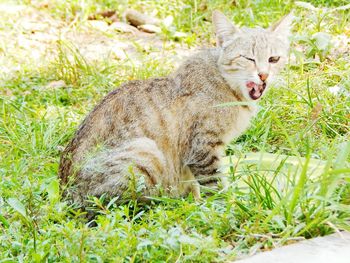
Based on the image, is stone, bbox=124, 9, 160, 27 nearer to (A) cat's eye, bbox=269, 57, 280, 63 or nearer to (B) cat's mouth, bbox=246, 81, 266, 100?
(A) cat's eye, bbox=269, 57, 280, 63

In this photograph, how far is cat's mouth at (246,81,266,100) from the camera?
463 centimetres

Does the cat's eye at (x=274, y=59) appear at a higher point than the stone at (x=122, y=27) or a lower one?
higher

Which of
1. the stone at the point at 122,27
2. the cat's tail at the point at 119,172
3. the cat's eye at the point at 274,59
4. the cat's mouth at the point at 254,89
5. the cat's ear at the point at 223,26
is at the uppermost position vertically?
the cat's ear at the point at 223,26

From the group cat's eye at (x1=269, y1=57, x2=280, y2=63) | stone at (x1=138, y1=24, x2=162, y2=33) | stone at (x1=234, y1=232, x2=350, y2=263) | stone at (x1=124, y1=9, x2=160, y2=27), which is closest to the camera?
stone at (x1=234, y1=232, x2=350, y2=263)

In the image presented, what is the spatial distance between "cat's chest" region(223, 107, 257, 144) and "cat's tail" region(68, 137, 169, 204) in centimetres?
51

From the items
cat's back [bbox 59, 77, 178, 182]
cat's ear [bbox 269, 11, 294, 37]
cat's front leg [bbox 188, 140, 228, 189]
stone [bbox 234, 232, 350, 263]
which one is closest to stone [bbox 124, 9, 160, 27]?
cat's ear [bbox 269, 11, 294, 37]

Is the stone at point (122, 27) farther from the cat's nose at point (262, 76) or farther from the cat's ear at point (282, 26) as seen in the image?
the cat's nose at point (262, 76)

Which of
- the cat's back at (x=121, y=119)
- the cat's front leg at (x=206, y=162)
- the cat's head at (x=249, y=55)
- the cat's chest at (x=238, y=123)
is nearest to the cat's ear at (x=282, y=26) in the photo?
the cat's head at (x=249, y=55)

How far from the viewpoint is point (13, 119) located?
573 centimetres

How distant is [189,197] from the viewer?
4254 millimetres

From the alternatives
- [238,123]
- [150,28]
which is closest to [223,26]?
[238,123]

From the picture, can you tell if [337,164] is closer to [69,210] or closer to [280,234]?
[280,234]

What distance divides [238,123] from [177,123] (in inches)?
16.4

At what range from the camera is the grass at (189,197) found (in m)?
3.24
